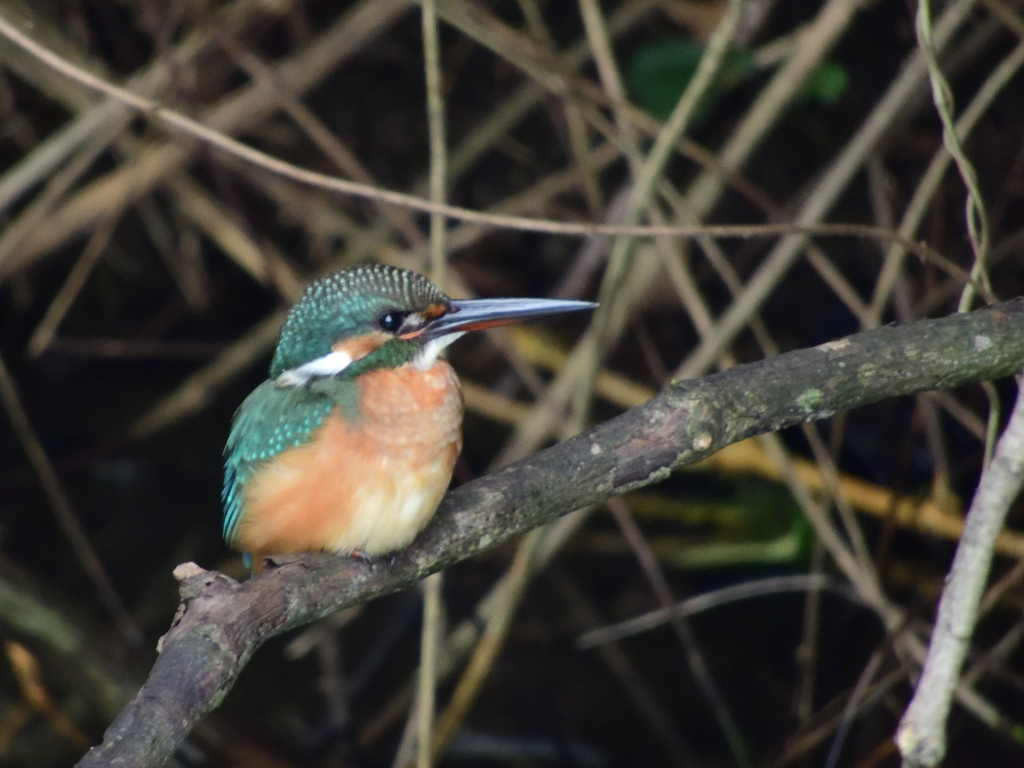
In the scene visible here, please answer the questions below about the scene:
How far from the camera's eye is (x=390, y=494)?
2.01m

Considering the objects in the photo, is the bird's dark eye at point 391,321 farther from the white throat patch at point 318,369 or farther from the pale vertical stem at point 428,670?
the pale vertical stem at point 428,670

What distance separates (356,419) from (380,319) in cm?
21

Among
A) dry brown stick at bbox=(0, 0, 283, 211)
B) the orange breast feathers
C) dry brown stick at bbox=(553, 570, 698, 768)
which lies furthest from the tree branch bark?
dry brown stick at bbox=(0, 0, 283, 211)

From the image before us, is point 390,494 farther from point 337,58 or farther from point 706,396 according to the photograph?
point 337,58

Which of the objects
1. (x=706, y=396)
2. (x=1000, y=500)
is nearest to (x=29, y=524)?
(x=706, y=396)

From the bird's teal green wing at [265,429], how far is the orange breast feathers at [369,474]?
0.09 ft

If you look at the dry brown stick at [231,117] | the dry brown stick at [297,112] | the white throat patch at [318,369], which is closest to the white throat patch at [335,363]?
the white throat patch at [318,369]

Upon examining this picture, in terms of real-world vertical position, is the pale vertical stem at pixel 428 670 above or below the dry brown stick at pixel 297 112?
below

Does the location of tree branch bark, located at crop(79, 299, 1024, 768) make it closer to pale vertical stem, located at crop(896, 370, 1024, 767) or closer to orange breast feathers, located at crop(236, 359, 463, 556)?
orange breast feathers, located at crop(236, 359, 463, 556)

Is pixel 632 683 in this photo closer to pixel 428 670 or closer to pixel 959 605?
pixel 428 670

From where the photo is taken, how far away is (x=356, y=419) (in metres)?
2.11

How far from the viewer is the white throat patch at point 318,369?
2.25m

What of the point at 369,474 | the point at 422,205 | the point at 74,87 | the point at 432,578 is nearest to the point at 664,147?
the point at 422,205

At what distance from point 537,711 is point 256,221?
7.21 ft
